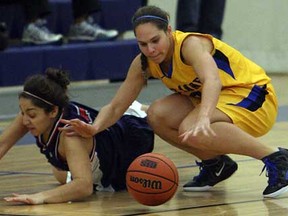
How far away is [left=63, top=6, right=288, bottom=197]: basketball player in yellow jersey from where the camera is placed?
3.64 metres

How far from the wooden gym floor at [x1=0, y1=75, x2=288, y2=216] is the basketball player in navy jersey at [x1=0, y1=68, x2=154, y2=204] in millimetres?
71

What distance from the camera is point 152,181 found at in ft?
11.6

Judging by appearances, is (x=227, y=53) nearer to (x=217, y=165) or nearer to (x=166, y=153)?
(x=217, y=165)

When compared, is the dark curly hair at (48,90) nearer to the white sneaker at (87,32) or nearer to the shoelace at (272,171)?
the shoelace at (272,171)

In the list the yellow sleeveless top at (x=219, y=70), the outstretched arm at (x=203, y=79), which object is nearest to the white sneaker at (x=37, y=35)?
the yellow sleeveless top at (x=219, y=70)

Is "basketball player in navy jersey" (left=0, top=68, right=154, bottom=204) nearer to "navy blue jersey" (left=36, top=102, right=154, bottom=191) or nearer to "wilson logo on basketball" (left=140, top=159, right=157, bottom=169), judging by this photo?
"navy blue jersey" (left=36, top=102, right=154, bottom=191)

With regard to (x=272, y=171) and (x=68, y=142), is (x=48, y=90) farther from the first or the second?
(x=272, y=171)

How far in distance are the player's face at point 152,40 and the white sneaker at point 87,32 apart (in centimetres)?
339

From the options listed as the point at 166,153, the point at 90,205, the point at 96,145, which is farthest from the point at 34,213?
the point at 166,153

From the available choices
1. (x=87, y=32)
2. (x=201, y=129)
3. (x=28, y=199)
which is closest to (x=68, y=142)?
(x=28, y=199)

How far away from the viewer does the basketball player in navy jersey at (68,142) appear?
3.69m

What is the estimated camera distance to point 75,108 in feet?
13.0

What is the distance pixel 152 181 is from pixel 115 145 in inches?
20.7

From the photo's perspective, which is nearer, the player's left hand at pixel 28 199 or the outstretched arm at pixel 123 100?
the player's left hand at pixel 28 199
